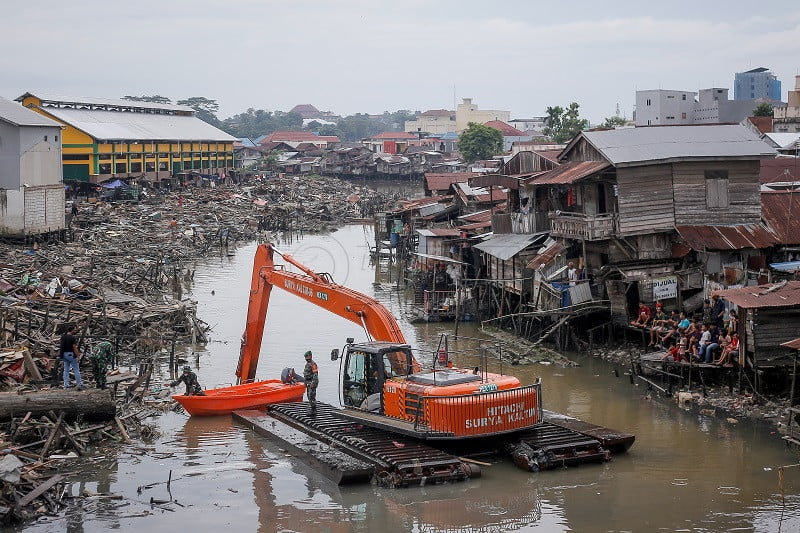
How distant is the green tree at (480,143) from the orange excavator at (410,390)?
77717 millimetres

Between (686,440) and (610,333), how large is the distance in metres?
8.37

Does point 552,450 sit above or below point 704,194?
below

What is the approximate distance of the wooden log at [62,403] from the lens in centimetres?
1678

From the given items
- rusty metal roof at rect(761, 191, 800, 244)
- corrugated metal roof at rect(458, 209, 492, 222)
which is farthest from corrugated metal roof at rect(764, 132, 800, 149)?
rusty metal roof at rect(761, 191, 800, 244)

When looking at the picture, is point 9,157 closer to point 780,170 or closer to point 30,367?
point 30,367

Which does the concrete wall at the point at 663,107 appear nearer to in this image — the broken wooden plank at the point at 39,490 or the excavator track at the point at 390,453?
the excavator track at the point at 390,453

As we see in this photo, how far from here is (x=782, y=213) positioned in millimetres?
28062

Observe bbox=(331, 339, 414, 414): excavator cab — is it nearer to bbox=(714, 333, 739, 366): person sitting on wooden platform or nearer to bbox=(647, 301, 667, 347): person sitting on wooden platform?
bbox=(714, 333, 739, 366): person sitting on wooden platform

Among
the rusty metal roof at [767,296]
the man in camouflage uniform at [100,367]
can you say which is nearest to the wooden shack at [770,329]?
the rusty metal roof at [767,296]

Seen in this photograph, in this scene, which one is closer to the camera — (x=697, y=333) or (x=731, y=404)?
(x=731, y=404)

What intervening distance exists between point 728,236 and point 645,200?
2462 millimetres

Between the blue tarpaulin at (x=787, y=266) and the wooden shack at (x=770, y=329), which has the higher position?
the blue tarpaulin at (x=787, y=266)

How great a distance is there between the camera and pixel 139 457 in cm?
1761

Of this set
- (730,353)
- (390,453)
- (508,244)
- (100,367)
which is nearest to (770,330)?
(730,353)
